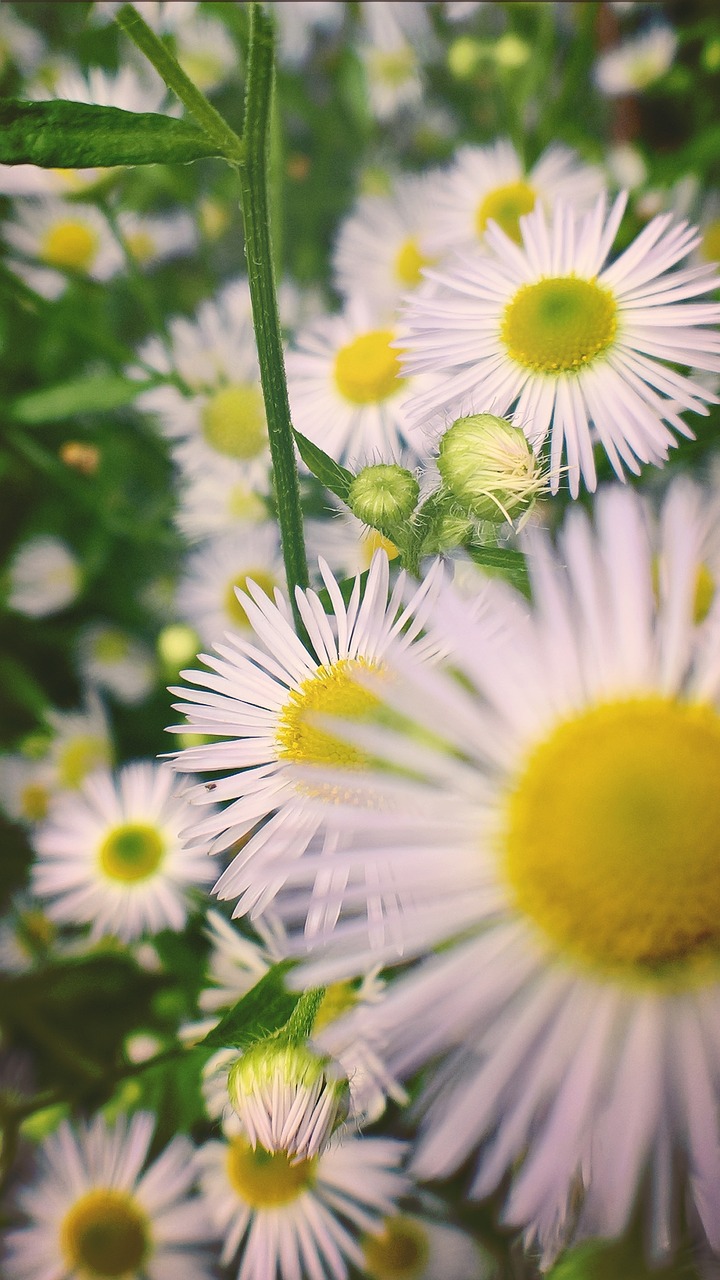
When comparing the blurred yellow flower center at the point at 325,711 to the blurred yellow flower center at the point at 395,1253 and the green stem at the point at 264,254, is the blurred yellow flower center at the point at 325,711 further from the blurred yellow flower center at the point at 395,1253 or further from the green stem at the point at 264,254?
the blurred yellow flower center at the point at 395,1253

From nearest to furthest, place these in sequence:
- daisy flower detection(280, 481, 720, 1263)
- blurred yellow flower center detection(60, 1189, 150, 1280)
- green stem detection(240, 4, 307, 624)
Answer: daisy flower detection(280, 481, 720, 1263) < green stem detection(240, 4, 307, 624) < blurred yellow flower center detection(60, 1189, 150, 1280)

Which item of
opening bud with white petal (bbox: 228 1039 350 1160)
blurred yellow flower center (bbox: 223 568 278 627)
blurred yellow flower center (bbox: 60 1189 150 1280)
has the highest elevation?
blurred yellow flower center (bbox: 223 568 278 627)

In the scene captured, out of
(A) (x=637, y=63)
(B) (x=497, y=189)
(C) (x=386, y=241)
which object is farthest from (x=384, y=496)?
(A) (x=637, y=63)

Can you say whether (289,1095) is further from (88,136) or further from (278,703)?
(88,136)

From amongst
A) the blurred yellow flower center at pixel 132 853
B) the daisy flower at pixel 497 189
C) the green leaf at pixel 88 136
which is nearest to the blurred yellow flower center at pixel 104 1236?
the blurred yellow flower center at pixel 132 853

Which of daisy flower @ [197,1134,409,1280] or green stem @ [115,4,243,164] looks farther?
daisy flower @ [197,1134,409,1280]

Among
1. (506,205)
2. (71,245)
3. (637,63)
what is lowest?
(506,205)

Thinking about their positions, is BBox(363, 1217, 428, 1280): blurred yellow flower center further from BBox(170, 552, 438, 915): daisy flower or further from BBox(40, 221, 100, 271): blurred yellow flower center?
BBox(40, 221, 100, 271): blurred yellow flower center

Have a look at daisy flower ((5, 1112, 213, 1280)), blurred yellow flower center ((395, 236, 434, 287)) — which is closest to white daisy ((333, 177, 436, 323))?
blurred yellow flower center ((395, 236, 434, 287))

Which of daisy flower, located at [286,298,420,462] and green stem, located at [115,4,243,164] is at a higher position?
daisy flower, located at [286,298,420,462]
